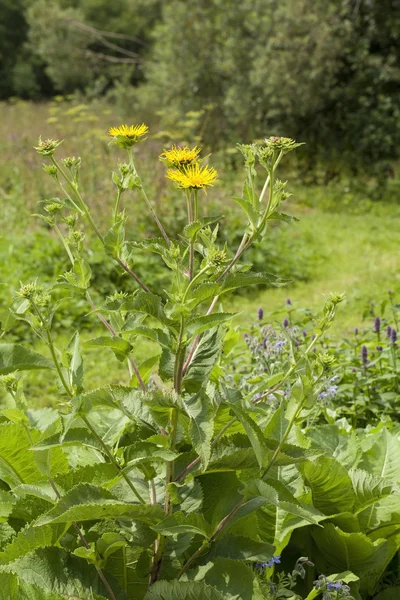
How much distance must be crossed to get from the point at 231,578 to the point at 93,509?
31cm

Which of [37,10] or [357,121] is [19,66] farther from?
[357,121]

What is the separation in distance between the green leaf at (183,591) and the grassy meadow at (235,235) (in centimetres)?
267

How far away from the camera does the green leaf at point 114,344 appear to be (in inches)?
48.8

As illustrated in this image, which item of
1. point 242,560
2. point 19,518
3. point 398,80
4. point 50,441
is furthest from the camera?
point 398,80

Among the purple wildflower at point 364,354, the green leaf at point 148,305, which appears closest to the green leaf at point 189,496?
the green leaf at point 148,305

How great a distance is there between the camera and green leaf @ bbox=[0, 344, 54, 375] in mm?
1376

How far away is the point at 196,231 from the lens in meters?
1.25

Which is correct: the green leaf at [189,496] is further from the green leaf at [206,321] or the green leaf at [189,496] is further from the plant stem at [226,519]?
the green leaf at [206,321]

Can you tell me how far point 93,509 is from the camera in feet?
3.99

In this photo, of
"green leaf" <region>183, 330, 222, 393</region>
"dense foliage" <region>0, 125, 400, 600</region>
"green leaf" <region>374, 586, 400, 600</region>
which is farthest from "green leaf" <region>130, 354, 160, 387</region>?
"green leaf" <region>374, 586, 400, 600</region>

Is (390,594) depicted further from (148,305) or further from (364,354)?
(364,354)

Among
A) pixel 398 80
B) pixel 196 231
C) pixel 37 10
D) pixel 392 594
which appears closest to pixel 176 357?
pixel 196 231

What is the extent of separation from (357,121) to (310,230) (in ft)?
11.6

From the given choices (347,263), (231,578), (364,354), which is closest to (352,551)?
(231,578)
